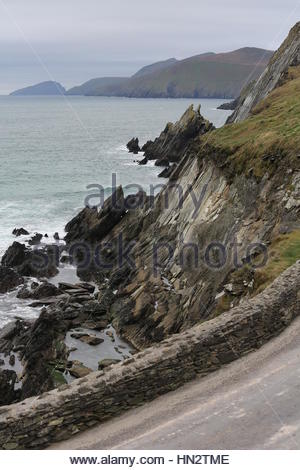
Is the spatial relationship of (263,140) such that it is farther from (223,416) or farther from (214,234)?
(223,416)

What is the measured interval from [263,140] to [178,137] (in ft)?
198

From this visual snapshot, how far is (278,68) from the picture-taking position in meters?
55.4

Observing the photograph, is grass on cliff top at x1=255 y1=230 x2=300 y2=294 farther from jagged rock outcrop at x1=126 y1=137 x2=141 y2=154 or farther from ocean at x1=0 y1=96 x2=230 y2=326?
jagged rock outcrop at x1=126 y1=137 x2=141 y2=154

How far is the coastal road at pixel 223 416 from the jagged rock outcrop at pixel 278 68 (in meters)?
40.0

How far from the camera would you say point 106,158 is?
346 ft

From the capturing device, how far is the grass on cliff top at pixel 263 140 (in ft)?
103

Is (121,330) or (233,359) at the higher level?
(233,359)

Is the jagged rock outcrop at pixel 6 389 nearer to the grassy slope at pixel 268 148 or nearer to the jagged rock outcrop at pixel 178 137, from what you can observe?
the grassy slope at pixel 268 148

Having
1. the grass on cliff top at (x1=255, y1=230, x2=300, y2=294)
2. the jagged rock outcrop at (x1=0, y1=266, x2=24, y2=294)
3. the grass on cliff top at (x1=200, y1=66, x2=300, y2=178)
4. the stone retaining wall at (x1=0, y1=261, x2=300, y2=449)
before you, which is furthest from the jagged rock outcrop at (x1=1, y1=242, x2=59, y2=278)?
the stone retaining wall at (x1=0, y1=261, x2=300, y2=449)

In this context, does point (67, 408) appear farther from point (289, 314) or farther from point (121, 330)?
point (121, 330)

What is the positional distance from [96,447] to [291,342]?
7.13 m

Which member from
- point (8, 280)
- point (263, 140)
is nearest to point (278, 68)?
point (263, 140)
